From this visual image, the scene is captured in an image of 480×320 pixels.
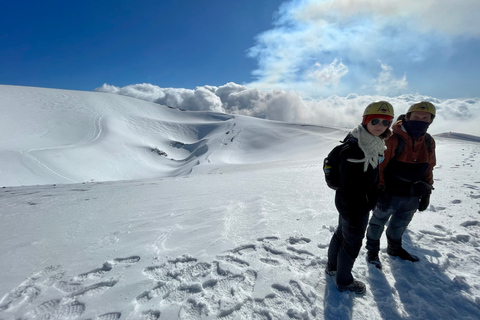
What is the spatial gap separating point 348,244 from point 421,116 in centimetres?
224

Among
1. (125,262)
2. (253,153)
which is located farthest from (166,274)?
(253,153)

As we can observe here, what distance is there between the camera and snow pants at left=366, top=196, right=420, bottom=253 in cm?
334

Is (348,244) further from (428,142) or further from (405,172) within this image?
(428,142)

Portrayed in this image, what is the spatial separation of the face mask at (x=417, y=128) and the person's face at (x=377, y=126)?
996 mm

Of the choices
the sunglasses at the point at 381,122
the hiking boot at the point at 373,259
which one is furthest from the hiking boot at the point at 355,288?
the sunglasses at the point at 381,122

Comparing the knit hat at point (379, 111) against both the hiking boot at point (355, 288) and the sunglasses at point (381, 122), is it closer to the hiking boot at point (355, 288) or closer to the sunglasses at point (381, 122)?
the sunglasses at point (381, 122)

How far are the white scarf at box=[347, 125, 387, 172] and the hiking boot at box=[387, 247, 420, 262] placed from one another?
2046 millimetres

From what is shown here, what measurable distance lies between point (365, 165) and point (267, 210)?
3.62m

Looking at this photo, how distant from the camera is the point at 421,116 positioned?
3.18 metres

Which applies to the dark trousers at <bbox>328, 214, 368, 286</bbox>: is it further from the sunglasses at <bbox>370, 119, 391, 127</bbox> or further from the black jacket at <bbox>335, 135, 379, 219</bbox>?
the sunglasses at <bbox>370, 119, 391, 127</bbox>

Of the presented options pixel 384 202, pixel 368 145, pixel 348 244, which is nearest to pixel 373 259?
pixel 384 202

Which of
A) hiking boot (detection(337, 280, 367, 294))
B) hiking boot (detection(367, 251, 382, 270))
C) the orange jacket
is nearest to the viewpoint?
hiking boot (detection(337, 280, 367, 294))

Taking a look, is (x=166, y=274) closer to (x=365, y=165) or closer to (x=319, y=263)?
(x=319, y=263)

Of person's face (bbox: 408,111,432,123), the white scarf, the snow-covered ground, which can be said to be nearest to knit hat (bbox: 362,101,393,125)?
the white scarf
